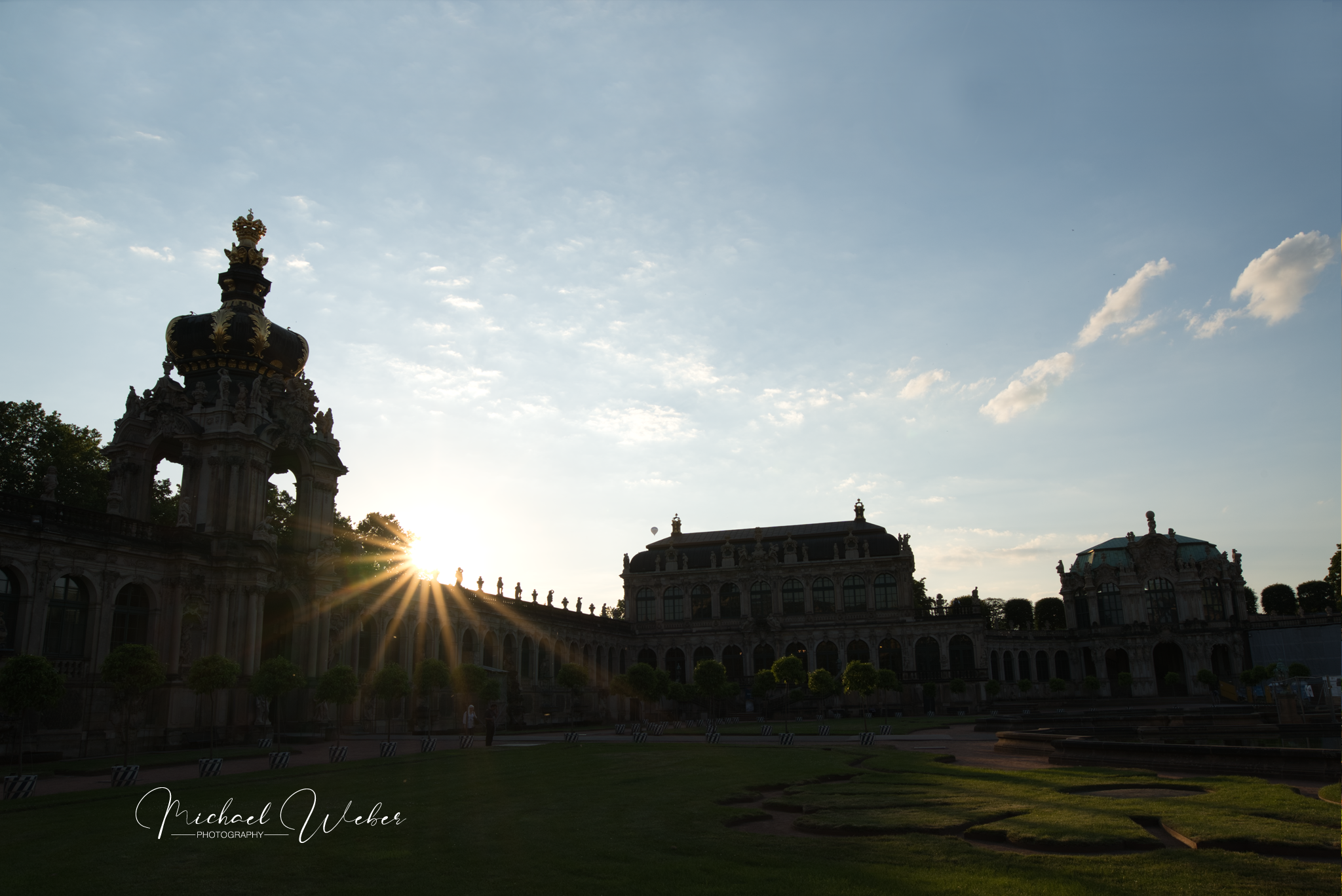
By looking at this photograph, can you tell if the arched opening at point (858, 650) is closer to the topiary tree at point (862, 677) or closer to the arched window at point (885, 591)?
the arched window at point (885, 591)

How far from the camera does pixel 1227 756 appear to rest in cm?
2175

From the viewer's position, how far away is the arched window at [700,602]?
3861 inches

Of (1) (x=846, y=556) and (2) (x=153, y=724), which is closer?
(2) (x=153, y=724)

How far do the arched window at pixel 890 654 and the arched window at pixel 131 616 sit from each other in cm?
6837

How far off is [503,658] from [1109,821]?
188 feet

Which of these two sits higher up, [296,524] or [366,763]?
[296,524]

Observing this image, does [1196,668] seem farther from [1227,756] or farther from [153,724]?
[153,724]

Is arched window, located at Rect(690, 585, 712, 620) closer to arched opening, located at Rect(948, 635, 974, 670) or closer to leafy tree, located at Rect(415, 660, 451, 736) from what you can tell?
arched opening, located at Rect(948, 635, 974, 670)

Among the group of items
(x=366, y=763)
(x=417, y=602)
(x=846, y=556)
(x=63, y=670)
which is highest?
(x=846, y=556)

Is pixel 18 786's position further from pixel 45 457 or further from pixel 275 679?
pixel 45 457

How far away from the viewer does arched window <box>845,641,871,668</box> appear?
90.9 metres

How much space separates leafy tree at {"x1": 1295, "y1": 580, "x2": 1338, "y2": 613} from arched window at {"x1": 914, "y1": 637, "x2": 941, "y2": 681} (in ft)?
145

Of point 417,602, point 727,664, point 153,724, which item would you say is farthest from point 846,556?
point 153,724

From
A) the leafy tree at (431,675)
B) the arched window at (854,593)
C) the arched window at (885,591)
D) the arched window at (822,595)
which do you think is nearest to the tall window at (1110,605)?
the arched window at (885,591)
